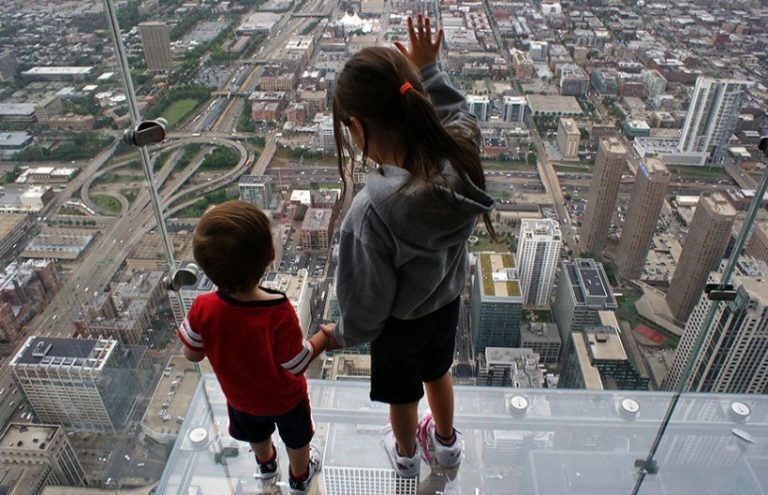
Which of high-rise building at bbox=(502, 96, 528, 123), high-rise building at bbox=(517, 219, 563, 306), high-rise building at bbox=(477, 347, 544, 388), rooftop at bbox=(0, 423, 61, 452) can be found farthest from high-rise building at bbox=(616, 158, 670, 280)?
rooftop at bbox=(0, 423, 61, 452)

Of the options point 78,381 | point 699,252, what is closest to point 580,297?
point 699,252

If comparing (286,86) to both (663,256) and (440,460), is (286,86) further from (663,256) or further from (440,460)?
(440,460)

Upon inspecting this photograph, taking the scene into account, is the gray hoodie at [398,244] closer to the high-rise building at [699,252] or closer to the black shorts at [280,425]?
the black shorts at [280,425]

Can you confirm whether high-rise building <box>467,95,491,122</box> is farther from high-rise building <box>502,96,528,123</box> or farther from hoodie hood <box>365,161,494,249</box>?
hoodie hood <box>365,161,494,249</box>

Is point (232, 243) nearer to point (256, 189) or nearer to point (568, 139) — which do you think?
point (256, 189)

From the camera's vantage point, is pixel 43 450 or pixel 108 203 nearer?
pixel 108 203

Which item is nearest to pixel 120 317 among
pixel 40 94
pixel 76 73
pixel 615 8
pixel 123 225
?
pixel 123 225
